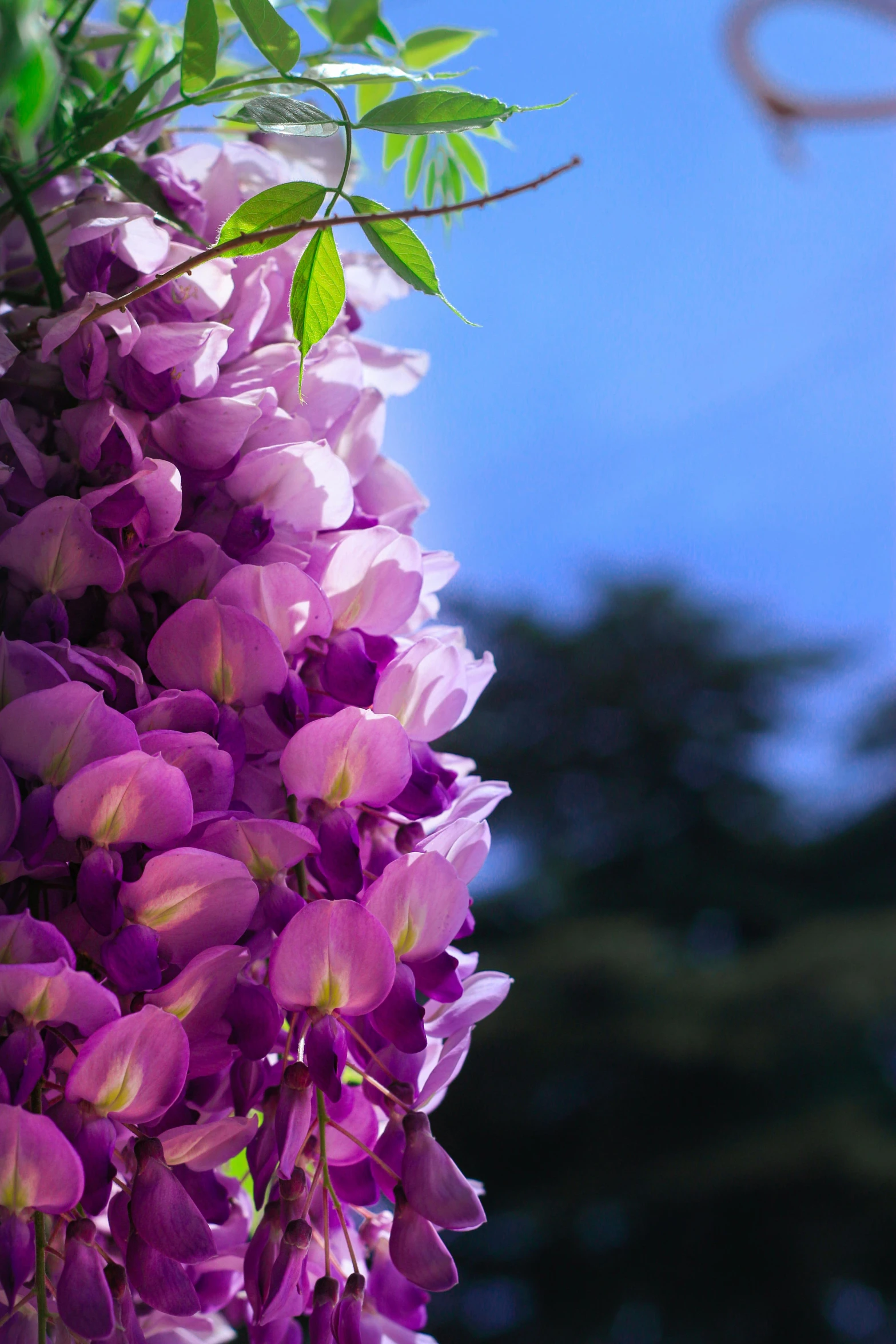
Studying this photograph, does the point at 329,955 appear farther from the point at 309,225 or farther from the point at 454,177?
the point at 454,177

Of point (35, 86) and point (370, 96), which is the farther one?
point (370, 96)

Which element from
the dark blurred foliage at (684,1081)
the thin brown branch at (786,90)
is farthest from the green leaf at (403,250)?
the dark blurred foliage at (684,1081)

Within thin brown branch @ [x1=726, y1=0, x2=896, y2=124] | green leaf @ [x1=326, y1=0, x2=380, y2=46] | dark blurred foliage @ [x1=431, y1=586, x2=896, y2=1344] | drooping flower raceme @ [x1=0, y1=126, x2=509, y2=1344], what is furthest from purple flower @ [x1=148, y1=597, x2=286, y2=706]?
dark blurred foliage @ [x1=431, y1=586, x2=896, y2=1344]

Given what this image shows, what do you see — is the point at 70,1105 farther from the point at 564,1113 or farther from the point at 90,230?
the point at 564,1113

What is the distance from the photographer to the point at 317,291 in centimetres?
17

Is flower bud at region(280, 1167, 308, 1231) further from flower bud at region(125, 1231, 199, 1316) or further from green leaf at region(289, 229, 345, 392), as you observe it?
green leaf at region(289, 229, 345, 392)

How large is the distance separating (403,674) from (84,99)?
0.47 feet

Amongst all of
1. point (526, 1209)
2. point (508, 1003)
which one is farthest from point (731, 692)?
point (526, 1209)

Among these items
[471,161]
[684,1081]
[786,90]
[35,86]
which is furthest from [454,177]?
[684,1081]

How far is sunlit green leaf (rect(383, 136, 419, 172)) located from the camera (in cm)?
30

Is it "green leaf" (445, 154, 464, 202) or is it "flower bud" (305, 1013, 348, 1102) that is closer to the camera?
"flower bud" (305, 1013, 348, 1102)

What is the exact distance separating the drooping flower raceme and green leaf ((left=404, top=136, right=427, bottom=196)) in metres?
0.11

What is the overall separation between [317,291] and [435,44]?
0.47 feet

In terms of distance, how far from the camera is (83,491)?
18 cm
